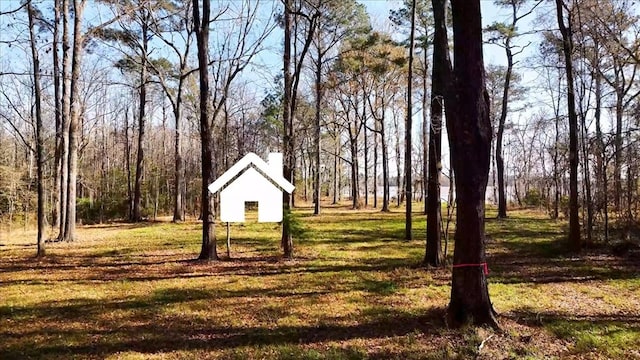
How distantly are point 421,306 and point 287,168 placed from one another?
17.4ft

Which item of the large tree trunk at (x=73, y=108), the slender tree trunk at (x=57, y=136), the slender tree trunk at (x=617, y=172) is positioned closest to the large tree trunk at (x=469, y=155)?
the slender tree trunk at (x=617, y=172)

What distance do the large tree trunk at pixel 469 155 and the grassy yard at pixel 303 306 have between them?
14.8 inches

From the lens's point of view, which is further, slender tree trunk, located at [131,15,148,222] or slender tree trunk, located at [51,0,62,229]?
slender tree trunk, located at [131,15,148,222]

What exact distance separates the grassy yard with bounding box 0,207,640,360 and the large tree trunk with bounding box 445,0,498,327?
0.38 metres

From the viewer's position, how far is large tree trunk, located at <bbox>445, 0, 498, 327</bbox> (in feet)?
14.7

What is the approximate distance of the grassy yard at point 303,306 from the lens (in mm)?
4223

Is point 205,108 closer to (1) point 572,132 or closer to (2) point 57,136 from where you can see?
(1) point 572,132

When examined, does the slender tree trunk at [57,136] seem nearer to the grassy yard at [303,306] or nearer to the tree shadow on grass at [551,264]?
the grassy yard at [303,306]

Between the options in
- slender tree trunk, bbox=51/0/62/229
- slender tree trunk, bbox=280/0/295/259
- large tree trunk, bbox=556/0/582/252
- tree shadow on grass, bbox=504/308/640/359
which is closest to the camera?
tree shadow on grass, bbox=504/308/640/359

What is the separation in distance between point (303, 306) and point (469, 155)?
9.84ft

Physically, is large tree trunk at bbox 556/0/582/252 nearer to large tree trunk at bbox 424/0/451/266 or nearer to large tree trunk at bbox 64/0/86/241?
large tree trunk at bbox 424/0/451/266

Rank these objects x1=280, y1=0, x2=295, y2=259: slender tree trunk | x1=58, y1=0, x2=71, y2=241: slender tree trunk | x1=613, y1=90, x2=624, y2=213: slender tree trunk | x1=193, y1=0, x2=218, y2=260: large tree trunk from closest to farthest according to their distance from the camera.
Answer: x1=193, y1=0, x2=218, y2=260: large tree trunk → x1=280, y1=0, x2=295, y2=259: slender tree trunk → x1=613, y1=90, x2=624, y2=213: slender tree trunk → x1=58, y1=0, x2=71, y2=241: slender tree trunk

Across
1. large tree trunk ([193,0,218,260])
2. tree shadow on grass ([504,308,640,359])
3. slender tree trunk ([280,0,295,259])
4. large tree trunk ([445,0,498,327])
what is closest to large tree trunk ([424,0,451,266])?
large tree trunk ([445,0,498,327])

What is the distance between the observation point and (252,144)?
30328 millimetres
